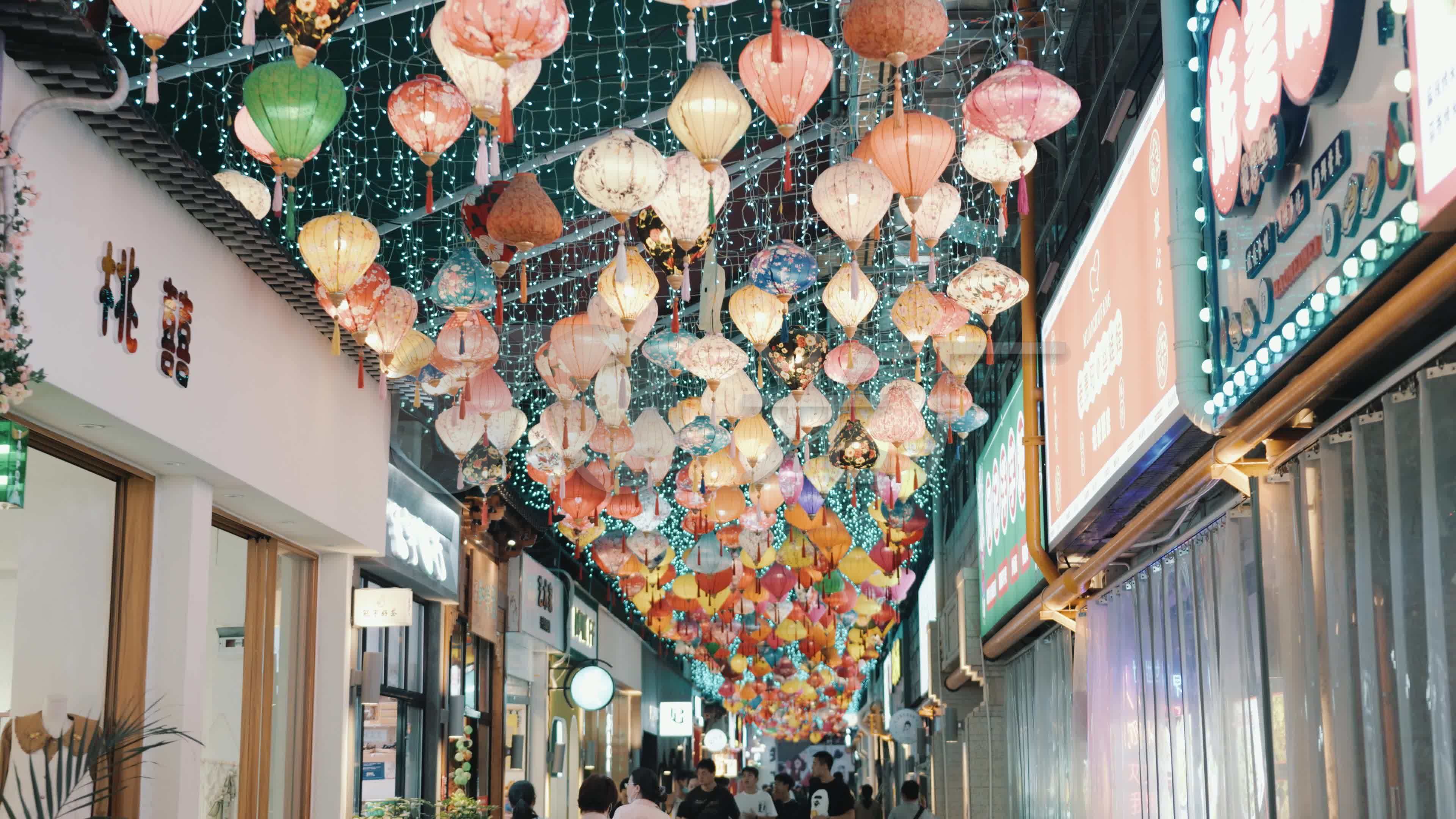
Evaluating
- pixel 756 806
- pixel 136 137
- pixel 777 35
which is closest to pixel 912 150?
pixel 777 35

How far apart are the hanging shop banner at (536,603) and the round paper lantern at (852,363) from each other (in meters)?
8.18

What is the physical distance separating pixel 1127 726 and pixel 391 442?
6.10 meters

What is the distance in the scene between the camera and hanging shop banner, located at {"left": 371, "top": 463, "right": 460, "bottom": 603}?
10062 mm

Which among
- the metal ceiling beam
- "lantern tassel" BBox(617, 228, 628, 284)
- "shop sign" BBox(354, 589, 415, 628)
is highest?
the metal ceiling beam

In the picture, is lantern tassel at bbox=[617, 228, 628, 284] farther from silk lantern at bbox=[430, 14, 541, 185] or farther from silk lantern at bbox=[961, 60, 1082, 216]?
silk lantern at bbox=[961, 60, 1082, 216]

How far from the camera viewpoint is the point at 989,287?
639cm

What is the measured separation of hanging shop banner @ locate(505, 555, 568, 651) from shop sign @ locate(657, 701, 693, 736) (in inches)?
500

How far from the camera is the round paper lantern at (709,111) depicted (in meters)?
4.84

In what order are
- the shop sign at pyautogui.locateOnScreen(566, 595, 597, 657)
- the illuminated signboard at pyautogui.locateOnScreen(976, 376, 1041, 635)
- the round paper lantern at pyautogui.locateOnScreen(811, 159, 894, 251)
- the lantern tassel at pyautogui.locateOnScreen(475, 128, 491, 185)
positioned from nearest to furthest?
the lantern tassel at pyautogui.locateOnScreen(475, 128, 491, 185) < the round paper lantern at pyautogui.locateOnScreen(811, 159, 894, 251) < the illuminated signboard at pyautogui.locateOnScreen(976, 376, 1041, 635) < the shop sign at pyautogui.locateOnScreen(566, 595, 597, 657)

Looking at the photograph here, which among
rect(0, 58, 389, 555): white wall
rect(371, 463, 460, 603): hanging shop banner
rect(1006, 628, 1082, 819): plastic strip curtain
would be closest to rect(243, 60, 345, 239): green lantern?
rect(0, 58, 389, 555): white wall

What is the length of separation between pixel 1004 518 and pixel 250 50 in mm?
6042

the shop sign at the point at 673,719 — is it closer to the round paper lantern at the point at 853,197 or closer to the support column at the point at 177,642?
the support column at the point at 177,642

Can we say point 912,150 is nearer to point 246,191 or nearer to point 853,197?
point 853,197

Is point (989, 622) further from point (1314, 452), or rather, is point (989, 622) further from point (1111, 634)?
point (1314, 452)
